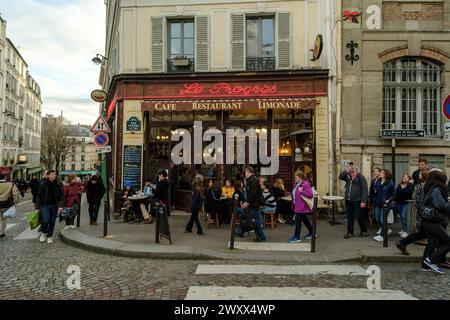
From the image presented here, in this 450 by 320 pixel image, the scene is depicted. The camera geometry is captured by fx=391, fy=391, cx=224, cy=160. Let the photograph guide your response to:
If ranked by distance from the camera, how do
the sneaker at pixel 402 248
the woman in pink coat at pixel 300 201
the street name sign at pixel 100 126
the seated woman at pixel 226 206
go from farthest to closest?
1. the street name sign at pixel 100 126
2. the seated woman at pixel 226 206
3. the woman in pink coat at pixel 300 201
4. the sneaker at pixel 402 248

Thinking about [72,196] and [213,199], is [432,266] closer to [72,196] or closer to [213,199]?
[213,199]

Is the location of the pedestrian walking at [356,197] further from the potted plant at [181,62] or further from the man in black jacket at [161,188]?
the potted plant at [181,62]

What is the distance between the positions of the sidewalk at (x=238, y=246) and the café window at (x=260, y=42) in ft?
17.7

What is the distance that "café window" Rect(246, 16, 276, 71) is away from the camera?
12445 millimetres

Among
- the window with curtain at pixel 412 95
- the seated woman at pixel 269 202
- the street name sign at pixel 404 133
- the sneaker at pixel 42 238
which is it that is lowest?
the sneaker at pixel 42 238

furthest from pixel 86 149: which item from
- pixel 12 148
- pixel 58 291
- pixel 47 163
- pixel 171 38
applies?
pixel 58 291

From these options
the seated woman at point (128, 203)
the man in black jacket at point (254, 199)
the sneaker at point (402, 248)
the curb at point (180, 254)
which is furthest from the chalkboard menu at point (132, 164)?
the sneaker at point (402, 248)

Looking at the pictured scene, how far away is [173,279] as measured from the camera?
19.0ft

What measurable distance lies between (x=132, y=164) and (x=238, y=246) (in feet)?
18.4

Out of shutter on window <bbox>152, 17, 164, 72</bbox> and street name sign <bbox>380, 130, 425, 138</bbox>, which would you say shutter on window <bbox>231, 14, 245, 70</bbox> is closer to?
shutter on window <bbox>152, 17, 164, 72</bbox>

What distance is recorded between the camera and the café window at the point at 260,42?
1245 centimetres

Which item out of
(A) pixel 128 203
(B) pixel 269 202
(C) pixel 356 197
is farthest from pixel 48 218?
(C) pixel 356 197

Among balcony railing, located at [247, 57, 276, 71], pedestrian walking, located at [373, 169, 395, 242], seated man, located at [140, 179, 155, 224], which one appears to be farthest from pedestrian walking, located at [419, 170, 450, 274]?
balcony railing, located at [247, 57, 276, 71]
